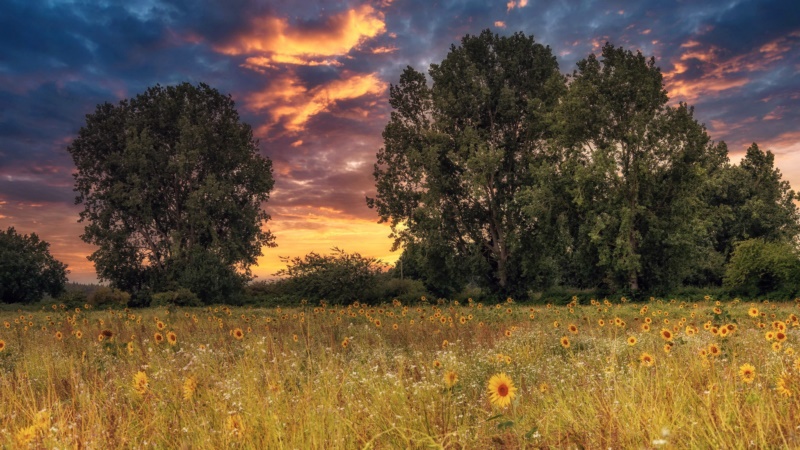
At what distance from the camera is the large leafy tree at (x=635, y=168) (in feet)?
83.1

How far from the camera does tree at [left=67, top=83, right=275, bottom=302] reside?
3134 centimetres

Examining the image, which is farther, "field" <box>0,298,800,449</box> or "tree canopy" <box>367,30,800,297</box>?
"tree canopy" <box>367,30,800,297</box>

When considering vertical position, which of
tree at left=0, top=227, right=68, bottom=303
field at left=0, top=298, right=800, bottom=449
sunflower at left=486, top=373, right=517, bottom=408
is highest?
tree at left=0, top=227, right=68, bottom=303

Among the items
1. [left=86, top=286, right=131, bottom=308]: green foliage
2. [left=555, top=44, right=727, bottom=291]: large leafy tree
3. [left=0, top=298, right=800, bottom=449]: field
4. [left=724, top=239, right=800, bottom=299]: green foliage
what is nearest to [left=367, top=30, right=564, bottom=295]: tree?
[left=555, top=44, right=727, bottom=291]: large leafy tree

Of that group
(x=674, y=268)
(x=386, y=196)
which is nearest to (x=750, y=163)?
(x=674, y=268)

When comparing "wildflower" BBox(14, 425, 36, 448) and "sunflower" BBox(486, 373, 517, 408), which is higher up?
"sunflower" BBox(486, 373, 517, 408)

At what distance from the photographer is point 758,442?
3107 mm

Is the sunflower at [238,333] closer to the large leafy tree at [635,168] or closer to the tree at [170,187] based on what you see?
the large leafy tree at [635,168]

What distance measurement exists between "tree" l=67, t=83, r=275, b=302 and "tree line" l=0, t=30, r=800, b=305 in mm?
111

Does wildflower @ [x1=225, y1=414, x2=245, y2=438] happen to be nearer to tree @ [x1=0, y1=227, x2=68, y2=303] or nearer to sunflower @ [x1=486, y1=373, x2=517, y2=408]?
sunflower @ [x1=486, y1=373, x2=517, y2=408]

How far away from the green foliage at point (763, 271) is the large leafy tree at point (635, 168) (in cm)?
210

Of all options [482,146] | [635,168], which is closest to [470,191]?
[482,146]

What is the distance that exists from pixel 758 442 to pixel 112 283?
35.3m

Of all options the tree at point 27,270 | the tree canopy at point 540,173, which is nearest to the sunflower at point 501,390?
the tree canopy at point 540,173
